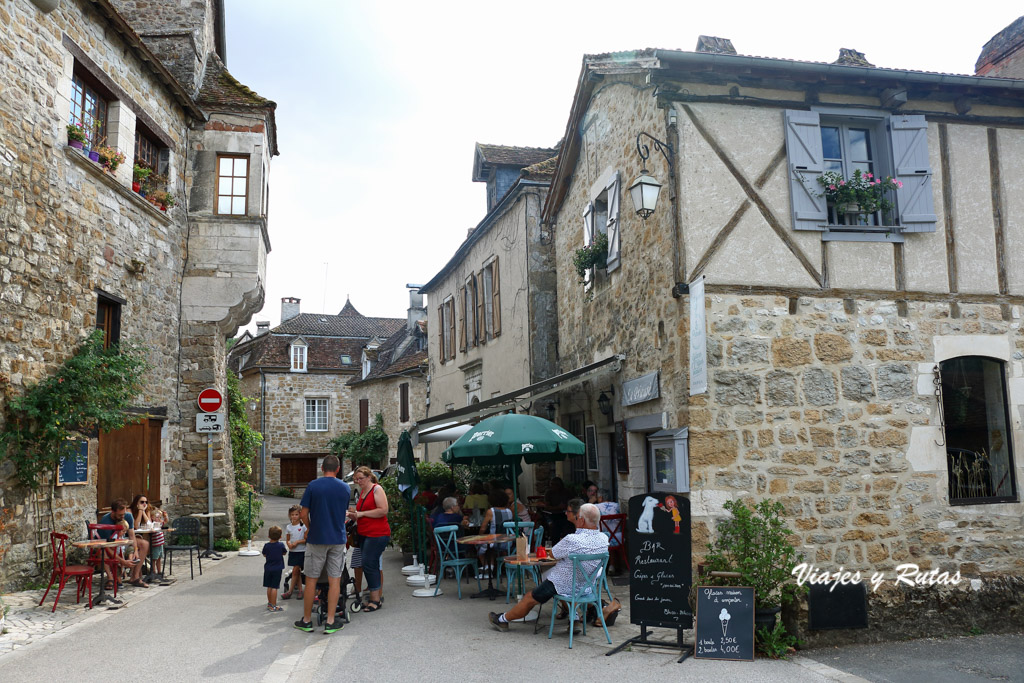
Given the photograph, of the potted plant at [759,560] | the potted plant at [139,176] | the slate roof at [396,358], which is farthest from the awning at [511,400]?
the slate roof at [396,358]

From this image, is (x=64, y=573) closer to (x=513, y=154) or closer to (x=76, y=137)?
(x=76, y=137)

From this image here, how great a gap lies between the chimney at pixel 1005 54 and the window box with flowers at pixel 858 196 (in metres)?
4.48

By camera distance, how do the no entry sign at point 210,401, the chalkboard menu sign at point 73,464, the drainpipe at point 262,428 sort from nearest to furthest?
the chalkboard menu sign at point 73,464 → the no entry sign at point 210,401 → the drainpipe at point 262,428

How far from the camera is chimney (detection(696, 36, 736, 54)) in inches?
347

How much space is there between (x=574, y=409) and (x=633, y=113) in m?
4.45

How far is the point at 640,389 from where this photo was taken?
8703mm

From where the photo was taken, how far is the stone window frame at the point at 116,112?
9.46 m

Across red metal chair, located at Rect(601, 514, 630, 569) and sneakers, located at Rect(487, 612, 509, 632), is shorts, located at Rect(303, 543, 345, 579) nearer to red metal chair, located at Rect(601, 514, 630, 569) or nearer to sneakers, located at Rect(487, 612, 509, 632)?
sneakers, located at Rect(487, 612, 509, 632)

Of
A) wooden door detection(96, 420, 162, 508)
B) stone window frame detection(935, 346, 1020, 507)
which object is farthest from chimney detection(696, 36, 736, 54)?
wooden door detection(96, 420, 162, 508)

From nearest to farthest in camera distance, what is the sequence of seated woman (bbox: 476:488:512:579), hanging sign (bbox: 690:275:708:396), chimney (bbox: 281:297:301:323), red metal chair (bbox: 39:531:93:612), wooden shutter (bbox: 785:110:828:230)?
hanging sign (bbox: 690:275:708:396) → red metal chair (bbox: 39:531:93:612) → wooden shutter (bbox: 785:110:828:230) → seated woman (bbox: 476:488:512:579) → chimney (bbox: 281:297:301:323)

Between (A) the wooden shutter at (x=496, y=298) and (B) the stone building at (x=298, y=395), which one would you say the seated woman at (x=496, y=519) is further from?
(B) the stone building at (x=298, y=395)

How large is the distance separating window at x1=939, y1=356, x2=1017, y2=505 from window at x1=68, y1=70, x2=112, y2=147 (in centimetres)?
1041

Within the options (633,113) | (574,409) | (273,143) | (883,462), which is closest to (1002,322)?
(883,462)

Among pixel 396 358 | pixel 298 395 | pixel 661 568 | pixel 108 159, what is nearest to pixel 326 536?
pixel 661 568
